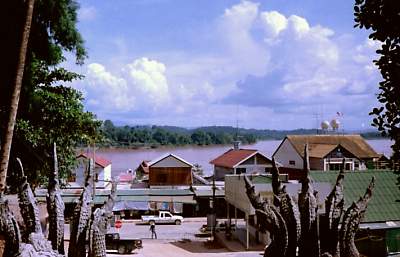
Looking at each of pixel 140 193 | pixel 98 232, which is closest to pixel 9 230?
pixel 98 232

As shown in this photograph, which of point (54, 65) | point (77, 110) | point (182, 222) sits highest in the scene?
point (54, 65)

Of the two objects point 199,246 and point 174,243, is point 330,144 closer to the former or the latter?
point 199,246

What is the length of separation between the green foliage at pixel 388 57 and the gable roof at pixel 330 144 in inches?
1193

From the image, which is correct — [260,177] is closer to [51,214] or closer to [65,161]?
[65,161]

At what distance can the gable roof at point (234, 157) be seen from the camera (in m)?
36.2

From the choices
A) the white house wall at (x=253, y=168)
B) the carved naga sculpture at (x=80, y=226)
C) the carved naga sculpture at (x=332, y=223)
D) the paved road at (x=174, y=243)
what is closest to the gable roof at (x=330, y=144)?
the white house wall at (x=253, y=168)

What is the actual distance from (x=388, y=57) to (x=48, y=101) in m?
13.2

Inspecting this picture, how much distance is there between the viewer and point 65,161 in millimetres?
17484

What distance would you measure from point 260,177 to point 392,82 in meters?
19.0

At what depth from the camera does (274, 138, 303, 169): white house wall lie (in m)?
37.4

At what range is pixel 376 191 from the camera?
75.2 ft

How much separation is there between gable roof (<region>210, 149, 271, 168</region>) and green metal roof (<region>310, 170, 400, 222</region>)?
1241cm

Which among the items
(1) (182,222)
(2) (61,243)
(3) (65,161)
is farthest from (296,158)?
(2) (61,243)

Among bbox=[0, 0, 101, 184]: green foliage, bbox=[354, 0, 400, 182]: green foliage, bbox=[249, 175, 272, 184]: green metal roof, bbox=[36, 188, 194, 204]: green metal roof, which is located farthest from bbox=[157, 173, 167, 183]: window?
bbox=[354, 0, 400, 182]: green foliage
